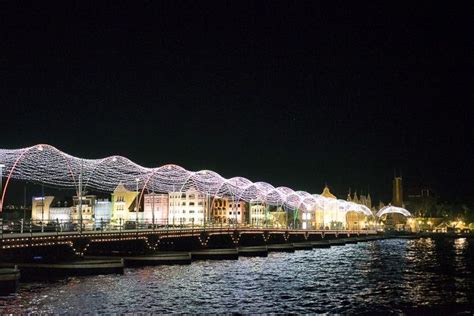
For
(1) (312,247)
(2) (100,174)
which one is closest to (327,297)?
(2) (100,174)

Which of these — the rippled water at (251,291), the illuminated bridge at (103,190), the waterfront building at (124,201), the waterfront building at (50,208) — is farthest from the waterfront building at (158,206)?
the rippled water at (251,291)

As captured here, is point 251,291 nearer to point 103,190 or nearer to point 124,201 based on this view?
point 103,190

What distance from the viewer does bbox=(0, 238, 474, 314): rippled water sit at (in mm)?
35812

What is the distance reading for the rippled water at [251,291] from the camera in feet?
117

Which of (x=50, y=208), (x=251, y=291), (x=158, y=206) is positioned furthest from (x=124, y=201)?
(x=251, y=291)

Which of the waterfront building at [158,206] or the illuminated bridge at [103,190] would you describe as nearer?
the illuminated bridge at [103,190]

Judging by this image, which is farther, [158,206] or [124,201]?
[158,206]

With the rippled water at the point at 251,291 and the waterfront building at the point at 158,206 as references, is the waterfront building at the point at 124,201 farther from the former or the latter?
the rippled water at the point at 251,291

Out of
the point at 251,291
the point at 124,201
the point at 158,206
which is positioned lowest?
the point at 251,291

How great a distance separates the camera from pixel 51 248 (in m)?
47.8

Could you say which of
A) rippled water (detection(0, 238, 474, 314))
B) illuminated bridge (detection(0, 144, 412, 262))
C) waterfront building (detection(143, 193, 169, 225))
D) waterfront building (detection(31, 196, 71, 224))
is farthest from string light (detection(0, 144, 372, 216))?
waterfront building (detection(31, 196, 71, 224))

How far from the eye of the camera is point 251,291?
4388 centimetres

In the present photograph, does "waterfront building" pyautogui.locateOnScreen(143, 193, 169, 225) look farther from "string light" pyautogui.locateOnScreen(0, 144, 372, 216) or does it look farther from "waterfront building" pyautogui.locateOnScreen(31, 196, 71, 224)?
"string light" pyautogui.locateOnScreen(0, 144, 372, 216)

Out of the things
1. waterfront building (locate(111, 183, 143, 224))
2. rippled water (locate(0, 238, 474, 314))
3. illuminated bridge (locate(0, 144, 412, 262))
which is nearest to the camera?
rippled water (locate(0, 238, 474, 314))
